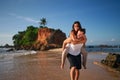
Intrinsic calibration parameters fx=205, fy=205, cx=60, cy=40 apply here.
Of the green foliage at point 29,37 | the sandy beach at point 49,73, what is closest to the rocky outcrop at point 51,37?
the green foliage at point 29,37

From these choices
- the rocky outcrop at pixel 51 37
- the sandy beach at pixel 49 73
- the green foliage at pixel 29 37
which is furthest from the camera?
the green foliage at pixel 29 37

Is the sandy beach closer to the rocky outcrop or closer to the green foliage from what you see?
the rocky outcrop

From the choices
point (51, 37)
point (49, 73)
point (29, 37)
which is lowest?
point (49, 73)

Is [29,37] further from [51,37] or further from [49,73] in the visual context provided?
[49,73]

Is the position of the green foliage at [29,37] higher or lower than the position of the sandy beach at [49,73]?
higher

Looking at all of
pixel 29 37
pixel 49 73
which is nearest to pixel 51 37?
pixel 29 37

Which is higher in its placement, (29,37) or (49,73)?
(29,37)

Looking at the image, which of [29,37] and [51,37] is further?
[29,37]

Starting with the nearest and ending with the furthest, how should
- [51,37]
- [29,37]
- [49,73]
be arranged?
[49,73] < [51,37] < [29,37]

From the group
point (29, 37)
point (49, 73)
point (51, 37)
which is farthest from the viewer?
point (29, 37)

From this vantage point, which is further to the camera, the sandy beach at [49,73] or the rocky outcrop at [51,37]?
the rocky outcrop at [51,37]

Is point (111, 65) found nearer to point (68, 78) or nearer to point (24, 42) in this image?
point (68, 78)

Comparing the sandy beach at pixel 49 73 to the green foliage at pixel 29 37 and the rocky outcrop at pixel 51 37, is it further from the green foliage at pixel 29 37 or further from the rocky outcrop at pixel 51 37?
the green foliage at pixel 29 37

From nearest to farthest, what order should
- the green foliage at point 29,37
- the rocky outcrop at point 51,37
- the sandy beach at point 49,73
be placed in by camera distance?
the sandy beach at point 49,73 < the rocky outcrop at point 51,37 < the green foliage at point 29,37
